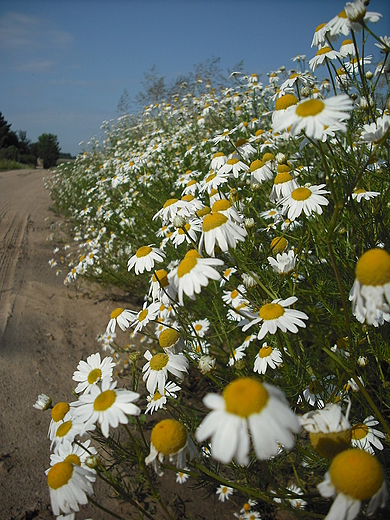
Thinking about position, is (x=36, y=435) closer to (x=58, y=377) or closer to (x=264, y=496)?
(x=58, y=377)

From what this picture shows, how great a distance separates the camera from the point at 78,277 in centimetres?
500

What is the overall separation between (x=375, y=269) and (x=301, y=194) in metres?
0.82

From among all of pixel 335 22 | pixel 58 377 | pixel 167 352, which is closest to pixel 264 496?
pixel 167 352

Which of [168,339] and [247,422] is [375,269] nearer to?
[247,422]

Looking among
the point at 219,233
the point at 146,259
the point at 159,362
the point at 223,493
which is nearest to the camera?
the point at 219,233

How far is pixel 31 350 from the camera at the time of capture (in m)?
3.37

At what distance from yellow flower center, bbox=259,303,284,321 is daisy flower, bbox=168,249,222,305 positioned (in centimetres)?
24

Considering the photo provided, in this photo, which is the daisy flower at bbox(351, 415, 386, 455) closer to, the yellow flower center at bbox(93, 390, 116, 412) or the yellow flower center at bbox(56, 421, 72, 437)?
the yellow flower center at bbox(93, 390, 116, 412)

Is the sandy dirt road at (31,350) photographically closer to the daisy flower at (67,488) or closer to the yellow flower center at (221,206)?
the daisy flower at (67,488)

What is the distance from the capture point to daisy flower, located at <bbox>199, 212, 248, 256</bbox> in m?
1.33

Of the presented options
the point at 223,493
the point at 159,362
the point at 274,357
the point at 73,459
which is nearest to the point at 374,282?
the point at 274,357

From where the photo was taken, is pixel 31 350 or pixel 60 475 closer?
pixel 60 475

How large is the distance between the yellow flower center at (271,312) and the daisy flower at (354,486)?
0.54 m

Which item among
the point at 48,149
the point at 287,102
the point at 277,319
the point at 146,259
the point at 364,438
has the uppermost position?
the point at 48,149
